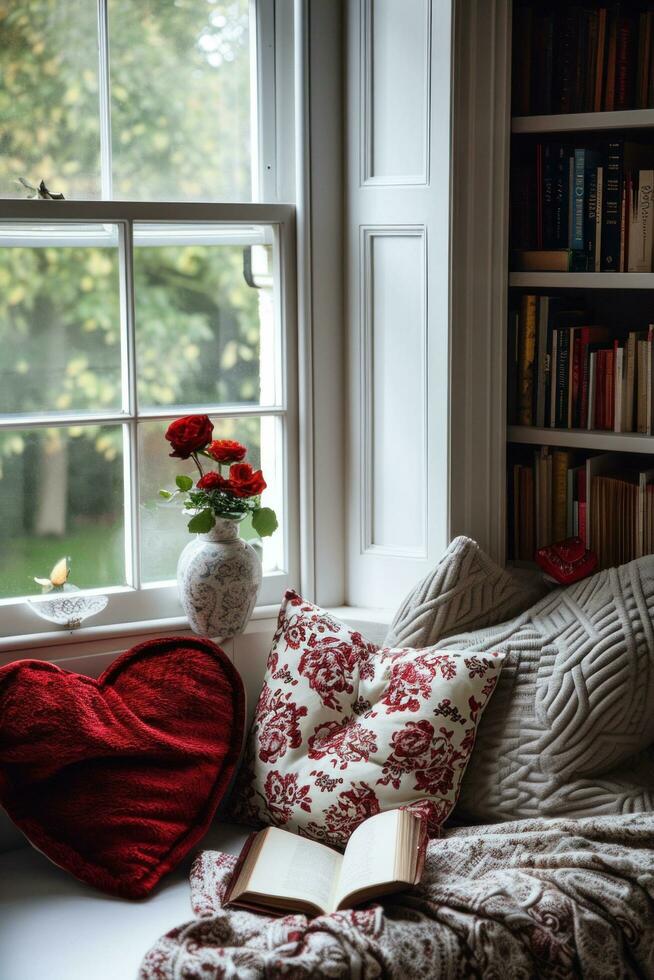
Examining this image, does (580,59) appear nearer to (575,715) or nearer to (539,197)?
(539,197)

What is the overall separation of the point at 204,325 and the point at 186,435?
0.31m

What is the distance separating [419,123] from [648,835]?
4.65 ft

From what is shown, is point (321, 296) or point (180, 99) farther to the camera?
point (321, 296)

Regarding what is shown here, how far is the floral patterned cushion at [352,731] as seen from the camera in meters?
1.79

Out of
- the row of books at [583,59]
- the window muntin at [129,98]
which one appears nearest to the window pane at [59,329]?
the window muntin at [129,98]

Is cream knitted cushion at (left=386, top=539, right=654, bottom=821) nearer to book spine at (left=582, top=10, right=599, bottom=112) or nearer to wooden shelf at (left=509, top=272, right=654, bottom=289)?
wooden shelf at (left=509, top=272, right=654, bottom=289)

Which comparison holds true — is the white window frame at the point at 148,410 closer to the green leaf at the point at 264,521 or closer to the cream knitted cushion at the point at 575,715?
the green leaf at the point at 264,521

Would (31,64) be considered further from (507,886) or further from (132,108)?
(507,886)

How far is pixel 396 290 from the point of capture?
2.18m

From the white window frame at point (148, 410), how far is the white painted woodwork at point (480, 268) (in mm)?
368

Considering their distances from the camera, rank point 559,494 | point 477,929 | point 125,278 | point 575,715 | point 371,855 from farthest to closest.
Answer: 1. point 559,494
2. point 125,278
3. point 575,715
4. point 371,855
5. point 477,929

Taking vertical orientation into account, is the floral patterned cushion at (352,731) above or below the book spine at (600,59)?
below

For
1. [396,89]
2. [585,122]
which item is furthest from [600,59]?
[396,89]

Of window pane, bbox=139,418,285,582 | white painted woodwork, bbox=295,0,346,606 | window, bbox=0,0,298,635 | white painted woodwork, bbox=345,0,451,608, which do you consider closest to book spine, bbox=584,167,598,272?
white painted woodwork, bbox=345,0,451,608
